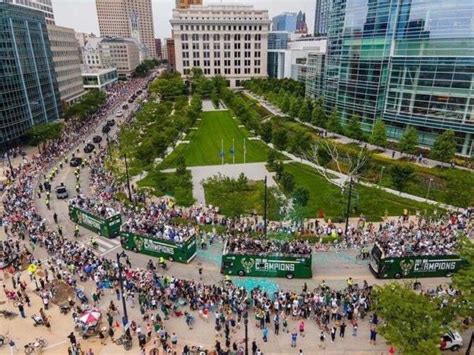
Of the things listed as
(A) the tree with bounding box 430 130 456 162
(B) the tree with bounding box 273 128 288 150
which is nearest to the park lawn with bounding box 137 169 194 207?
(B) the tree with bounding box 273 128 288 150

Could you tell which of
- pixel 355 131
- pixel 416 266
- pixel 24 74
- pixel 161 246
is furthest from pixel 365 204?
pixel 24 74

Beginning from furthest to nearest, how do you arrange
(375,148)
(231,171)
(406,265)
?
(375,148) < (231,171) < (406,265)

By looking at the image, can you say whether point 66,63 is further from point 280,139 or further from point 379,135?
point 379,135

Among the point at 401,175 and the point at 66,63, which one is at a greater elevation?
the point at 66,63

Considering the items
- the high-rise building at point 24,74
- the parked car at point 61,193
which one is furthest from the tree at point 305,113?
the high-rise building at point 24,74

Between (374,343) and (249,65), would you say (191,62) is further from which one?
(374,343)

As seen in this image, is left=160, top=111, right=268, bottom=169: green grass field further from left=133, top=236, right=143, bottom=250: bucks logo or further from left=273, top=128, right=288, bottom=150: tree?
left=133, top=236, right=143, bottom=250: bucks logo
